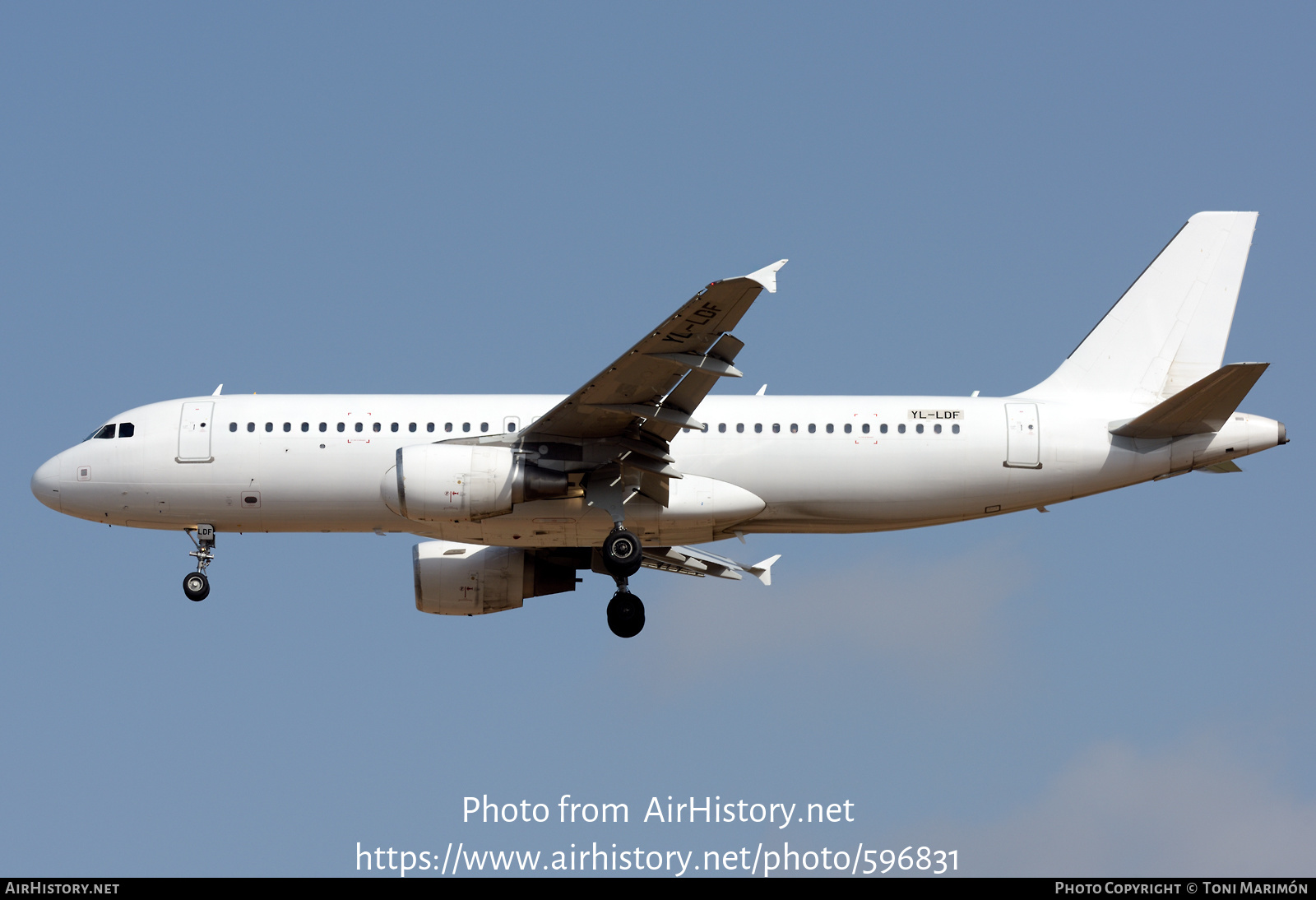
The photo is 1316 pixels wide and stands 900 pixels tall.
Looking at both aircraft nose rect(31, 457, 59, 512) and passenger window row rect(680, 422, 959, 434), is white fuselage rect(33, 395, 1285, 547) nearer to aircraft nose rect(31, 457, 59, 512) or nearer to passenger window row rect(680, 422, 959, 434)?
passenger window row rect(680, 422, 959, 434)

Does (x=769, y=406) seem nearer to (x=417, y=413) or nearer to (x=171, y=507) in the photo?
(x=417, y=413)

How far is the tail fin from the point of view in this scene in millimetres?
35500

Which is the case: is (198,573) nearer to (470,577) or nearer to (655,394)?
(470,577)

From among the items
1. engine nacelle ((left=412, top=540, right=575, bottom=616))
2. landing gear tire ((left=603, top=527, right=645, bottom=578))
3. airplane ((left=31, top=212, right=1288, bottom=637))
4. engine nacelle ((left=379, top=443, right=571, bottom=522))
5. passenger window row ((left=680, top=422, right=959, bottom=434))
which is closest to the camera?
engine nacelle ((left=379, top=443, right=571, bottom=522))

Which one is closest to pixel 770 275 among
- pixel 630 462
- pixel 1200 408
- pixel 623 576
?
pixel 630 462

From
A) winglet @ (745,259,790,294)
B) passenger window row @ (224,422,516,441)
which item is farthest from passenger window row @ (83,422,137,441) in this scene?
winglet @ (745,259,790,294)

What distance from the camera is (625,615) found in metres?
34.5

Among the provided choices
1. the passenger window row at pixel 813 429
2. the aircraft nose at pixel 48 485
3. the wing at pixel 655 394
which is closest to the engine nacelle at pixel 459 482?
the wing at pixel 655 394

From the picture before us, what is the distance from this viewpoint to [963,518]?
34281 millimetres

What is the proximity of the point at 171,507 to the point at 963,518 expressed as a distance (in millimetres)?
16225

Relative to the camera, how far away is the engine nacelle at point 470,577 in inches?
1451

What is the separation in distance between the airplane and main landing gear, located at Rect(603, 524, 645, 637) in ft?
0.12

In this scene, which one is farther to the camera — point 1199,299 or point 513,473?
point 1199,299
